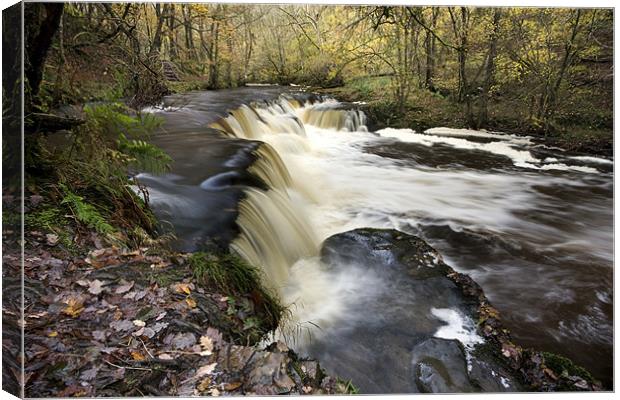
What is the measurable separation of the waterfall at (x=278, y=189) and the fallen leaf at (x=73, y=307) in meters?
1.02

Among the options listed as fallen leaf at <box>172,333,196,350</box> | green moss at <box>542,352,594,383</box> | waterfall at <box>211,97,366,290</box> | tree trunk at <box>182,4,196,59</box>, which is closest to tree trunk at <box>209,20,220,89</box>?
tree trunk at <box>182,4,196,59</box>

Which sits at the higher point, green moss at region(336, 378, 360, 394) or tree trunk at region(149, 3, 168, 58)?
tree trunk at region(149, 3, 168, 58)

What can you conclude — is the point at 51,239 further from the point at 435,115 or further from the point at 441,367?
the point at 435,115

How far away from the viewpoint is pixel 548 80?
3098 mm

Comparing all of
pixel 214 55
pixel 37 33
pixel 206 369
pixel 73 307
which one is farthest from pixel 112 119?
pixel 214 55

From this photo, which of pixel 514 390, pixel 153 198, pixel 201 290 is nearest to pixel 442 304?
pixel 514 390

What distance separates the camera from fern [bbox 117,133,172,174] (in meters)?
2.47

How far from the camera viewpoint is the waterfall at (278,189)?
2895 millimetres

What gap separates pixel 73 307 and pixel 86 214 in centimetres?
59

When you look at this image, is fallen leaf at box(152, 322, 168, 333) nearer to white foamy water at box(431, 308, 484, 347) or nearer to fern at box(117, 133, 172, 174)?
fern at box(117, 133, 172, 174)

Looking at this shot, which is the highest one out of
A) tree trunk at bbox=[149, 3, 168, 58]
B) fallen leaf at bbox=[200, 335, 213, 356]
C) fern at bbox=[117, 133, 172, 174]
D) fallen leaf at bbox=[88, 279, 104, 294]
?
tree trunk at bbox=[149, 3, 168, 58]

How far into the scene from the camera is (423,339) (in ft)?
7.57

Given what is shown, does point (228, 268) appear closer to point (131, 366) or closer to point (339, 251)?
point (131, 366)

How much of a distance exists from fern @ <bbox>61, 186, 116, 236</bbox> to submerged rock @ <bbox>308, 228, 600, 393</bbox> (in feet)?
4.00
